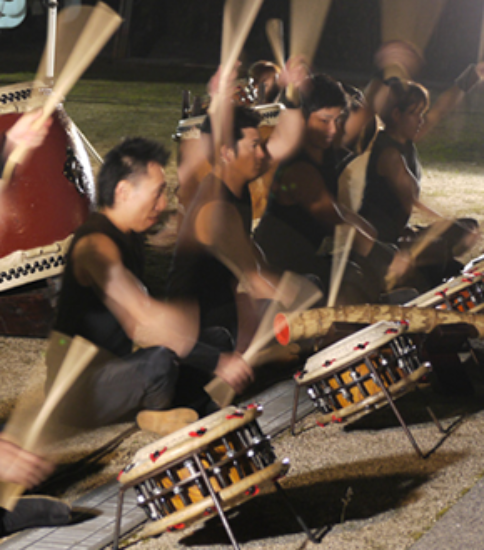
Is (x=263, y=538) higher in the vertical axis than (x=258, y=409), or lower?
lower

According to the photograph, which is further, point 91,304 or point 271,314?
point 271,314

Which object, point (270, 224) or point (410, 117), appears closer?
point (270, 224)

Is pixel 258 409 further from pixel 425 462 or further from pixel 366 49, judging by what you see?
pixel 366 49

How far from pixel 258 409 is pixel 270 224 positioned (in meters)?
2.38

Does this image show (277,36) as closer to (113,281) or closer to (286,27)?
(286,27)

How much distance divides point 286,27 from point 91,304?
16.1 m

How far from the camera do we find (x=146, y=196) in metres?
3.30

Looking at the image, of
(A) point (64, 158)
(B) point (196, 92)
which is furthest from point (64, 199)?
(B) point (196, 92)

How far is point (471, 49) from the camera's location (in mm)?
16094

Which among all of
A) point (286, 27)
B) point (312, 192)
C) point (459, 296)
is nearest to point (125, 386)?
point (459, 296)

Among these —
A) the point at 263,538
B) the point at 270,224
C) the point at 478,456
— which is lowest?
the point at 478,456

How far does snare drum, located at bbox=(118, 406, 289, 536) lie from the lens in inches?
92.6

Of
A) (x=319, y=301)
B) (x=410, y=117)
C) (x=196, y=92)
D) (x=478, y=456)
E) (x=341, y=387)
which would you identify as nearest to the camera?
(x=341, y=387)

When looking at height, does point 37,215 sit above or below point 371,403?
above
